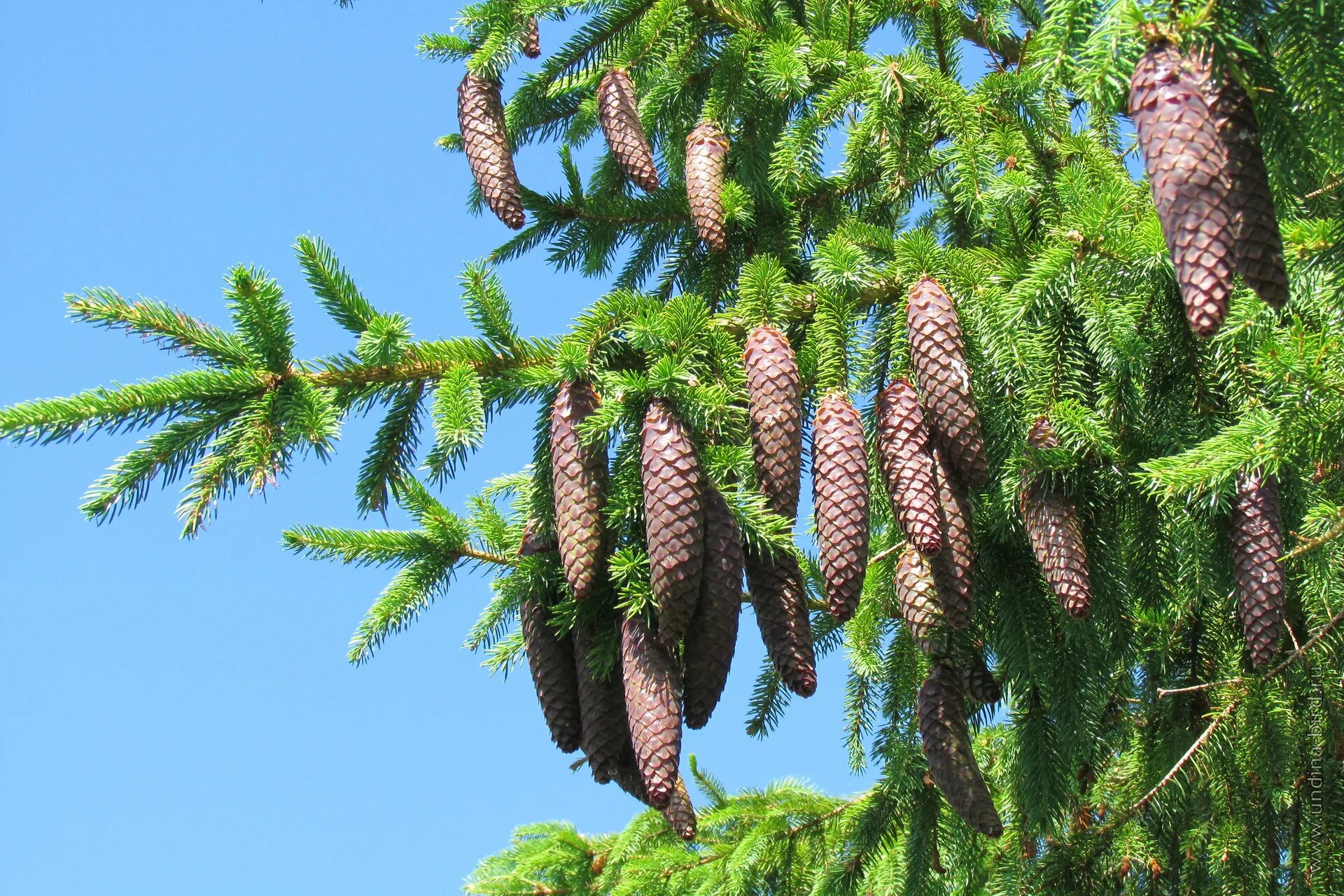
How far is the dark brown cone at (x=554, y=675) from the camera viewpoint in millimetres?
2492

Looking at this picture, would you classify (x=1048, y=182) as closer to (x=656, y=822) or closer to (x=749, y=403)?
(x=749, y=403)

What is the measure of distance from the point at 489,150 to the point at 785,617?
144 cm

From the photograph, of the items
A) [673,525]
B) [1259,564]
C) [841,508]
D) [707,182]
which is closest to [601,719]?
[673,525]

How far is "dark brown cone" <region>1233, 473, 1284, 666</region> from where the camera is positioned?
2447 millimetres

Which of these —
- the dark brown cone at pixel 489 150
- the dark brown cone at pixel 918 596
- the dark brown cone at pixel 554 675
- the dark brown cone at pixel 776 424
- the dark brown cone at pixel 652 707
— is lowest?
the dark brown cone at pixel 652 707

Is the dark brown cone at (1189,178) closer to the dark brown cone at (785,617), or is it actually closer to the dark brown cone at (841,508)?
the dark brown cone at (841,508)

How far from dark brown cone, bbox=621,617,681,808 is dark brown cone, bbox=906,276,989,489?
707 millimetres

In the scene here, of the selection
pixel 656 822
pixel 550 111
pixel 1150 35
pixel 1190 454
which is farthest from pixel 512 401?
pixel 656 822

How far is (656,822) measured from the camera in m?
4.78

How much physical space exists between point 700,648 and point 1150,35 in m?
1.20

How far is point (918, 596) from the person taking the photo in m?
2.88

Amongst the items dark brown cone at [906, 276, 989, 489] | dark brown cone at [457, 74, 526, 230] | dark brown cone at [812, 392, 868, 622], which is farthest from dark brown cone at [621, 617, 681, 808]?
dark brown cone at [457, 74, 526, 230]

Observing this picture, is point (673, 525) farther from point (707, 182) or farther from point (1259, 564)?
point (707, 182)

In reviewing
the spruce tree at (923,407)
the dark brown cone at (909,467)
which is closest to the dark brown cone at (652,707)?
the spruce tree at (923,407)
